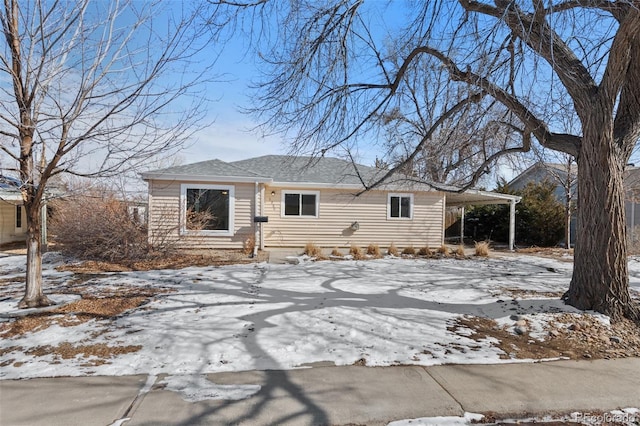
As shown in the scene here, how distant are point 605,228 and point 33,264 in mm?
8092

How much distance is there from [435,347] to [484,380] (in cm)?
76

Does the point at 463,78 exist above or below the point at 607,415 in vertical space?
above

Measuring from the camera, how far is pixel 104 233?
31.5ft

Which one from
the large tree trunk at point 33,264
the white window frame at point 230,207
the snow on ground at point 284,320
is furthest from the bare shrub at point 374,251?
the large tree trunk at point 33,264

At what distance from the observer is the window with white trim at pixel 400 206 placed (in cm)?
1367

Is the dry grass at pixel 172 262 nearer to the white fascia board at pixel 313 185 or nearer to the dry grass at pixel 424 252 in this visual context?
the white fascia board at pixel 313 185

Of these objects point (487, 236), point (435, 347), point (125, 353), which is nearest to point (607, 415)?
point (435, 347)

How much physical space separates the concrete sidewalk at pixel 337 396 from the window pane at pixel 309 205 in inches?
395

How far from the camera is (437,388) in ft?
9.80

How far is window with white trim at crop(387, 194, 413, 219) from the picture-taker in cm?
1367

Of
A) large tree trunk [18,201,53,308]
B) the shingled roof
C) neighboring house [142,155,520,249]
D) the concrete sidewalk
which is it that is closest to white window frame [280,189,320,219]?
neighboring house [142,155,520,249]

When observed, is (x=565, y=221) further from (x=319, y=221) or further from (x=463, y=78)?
(x=463, y=78)

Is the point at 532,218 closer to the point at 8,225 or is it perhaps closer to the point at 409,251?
the point at 409,251

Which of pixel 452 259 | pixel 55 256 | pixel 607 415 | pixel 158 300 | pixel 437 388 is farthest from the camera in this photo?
pixel 452 259
